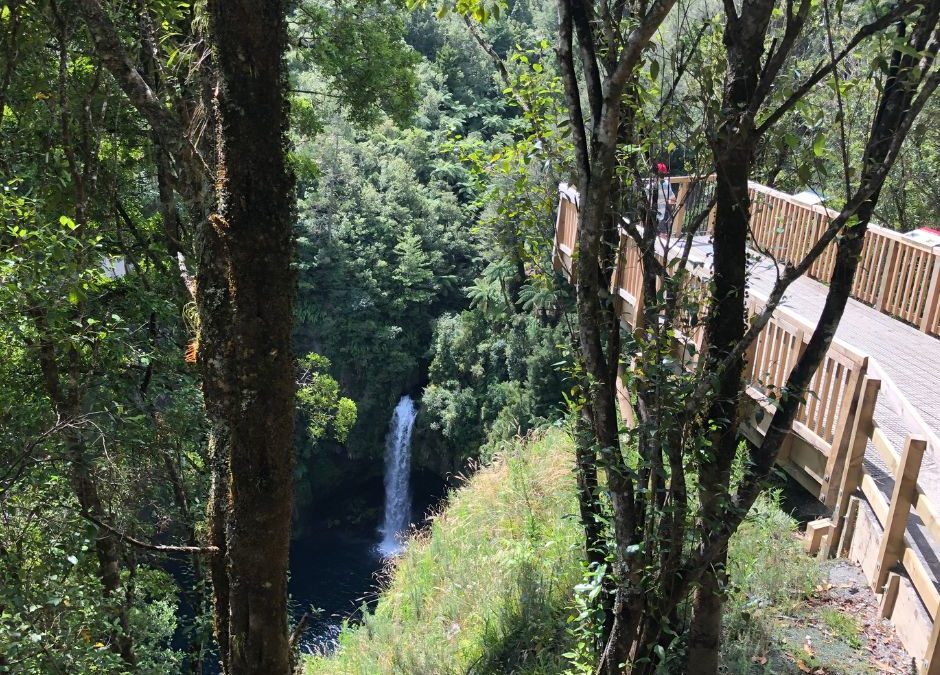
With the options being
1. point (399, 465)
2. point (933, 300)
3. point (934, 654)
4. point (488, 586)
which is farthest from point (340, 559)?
point (934, 654)

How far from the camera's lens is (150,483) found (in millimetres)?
5664

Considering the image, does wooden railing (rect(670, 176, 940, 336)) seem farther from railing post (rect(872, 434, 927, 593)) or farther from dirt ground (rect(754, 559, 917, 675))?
A: dirt ground (rect(754, 559, 917, 675))

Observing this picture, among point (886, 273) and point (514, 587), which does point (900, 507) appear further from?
point (886, 273)

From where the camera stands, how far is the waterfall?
23.2 meters

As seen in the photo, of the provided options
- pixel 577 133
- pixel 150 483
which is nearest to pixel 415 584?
pixel 150 483

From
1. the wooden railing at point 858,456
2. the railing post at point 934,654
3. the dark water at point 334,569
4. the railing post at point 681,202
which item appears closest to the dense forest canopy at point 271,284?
the railing post at point 681,202

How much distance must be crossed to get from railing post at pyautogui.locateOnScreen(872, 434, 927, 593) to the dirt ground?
223mm

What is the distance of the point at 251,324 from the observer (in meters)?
2.68

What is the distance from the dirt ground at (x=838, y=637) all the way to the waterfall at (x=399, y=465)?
1899 centimetres

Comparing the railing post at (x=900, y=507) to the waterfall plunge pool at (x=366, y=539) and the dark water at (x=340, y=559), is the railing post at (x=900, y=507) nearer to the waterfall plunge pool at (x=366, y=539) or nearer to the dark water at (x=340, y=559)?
the dark water at (x=340, y=559)

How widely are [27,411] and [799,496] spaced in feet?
19.4

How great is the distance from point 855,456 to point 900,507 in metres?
0.68

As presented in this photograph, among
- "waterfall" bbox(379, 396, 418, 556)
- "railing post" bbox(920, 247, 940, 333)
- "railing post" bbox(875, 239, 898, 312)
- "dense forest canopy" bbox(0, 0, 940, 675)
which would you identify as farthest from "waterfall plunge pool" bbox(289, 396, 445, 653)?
"railing post" bbox(920, 247, 940, 333)

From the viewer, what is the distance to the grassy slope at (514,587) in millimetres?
4973
